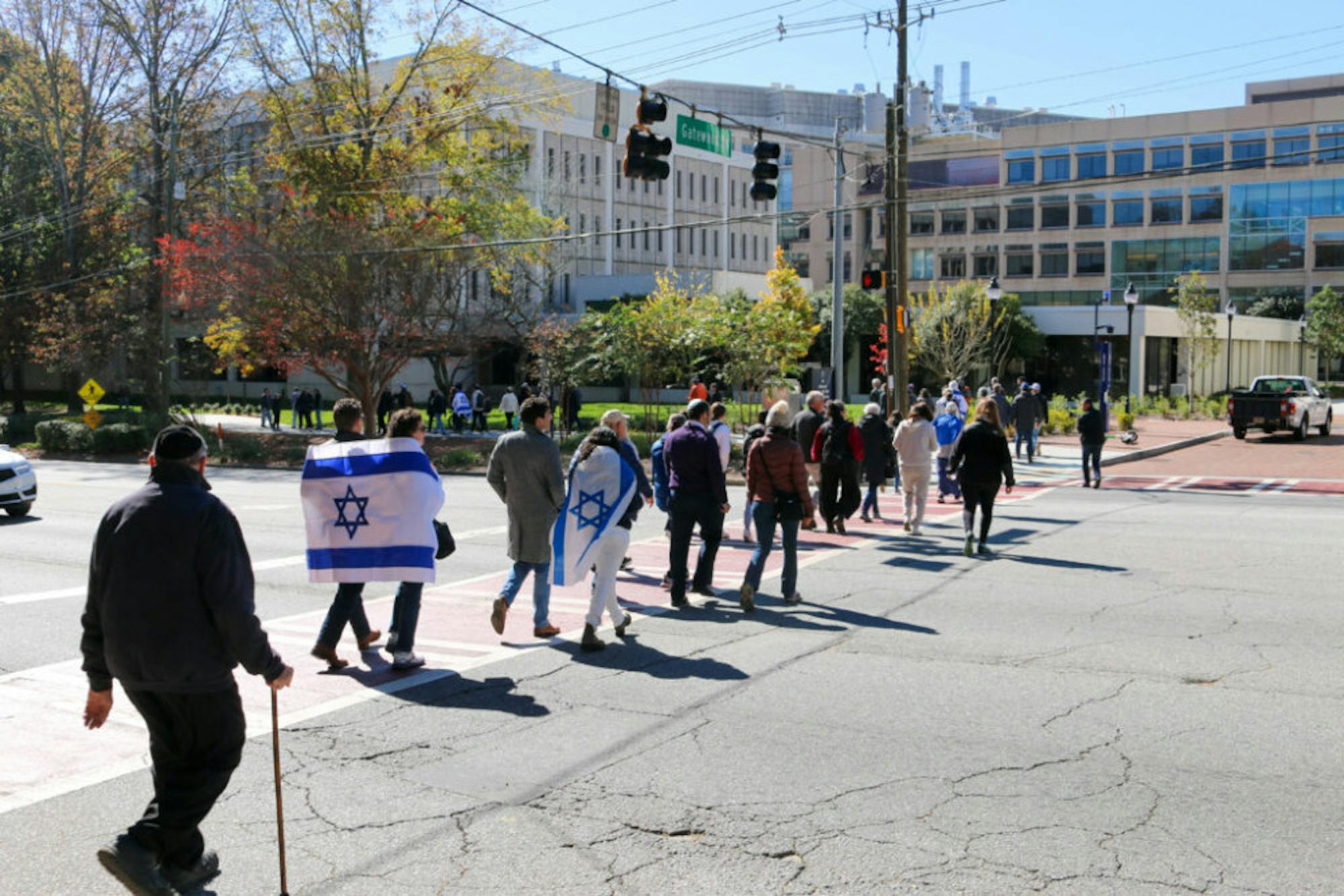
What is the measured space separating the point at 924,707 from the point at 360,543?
3761mm

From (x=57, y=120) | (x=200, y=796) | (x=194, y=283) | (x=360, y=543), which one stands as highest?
(x=57, y=120)

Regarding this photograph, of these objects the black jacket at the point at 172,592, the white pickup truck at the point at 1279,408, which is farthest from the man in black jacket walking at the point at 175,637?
the white pickup truck at the point at 1279,408

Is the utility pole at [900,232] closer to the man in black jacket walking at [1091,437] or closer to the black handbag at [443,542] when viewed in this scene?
the man in black jacket walking at [1091,437]

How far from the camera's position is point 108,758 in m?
6.80

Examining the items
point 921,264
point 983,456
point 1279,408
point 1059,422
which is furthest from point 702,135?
point 921,264

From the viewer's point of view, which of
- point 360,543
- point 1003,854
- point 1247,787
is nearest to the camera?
point 1003,854

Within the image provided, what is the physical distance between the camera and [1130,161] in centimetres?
8800

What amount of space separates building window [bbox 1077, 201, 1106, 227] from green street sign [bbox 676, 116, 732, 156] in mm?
75164

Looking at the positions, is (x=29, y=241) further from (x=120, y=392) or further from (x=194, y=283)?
(x=194, y=283)

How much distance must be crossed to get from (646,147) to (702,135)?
192 centimetres

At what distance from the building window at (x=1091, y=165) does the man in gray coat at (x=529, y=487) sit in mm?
85291

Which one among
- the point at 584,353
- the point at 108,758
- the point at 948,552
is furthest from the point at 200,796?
the point at 584,353

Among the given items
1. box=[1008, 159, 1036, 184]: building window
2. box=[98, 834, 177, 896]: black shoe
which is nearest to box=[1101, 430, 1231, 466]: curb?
box=[98, 834, 177, 896]: black shoe

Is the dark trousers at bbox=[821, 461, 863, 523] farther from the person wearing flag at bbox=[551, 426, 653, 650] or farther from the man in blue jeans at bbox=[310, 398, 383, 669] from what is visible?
the man in blue jeans at bbox=[310, 398, 383, 669]
